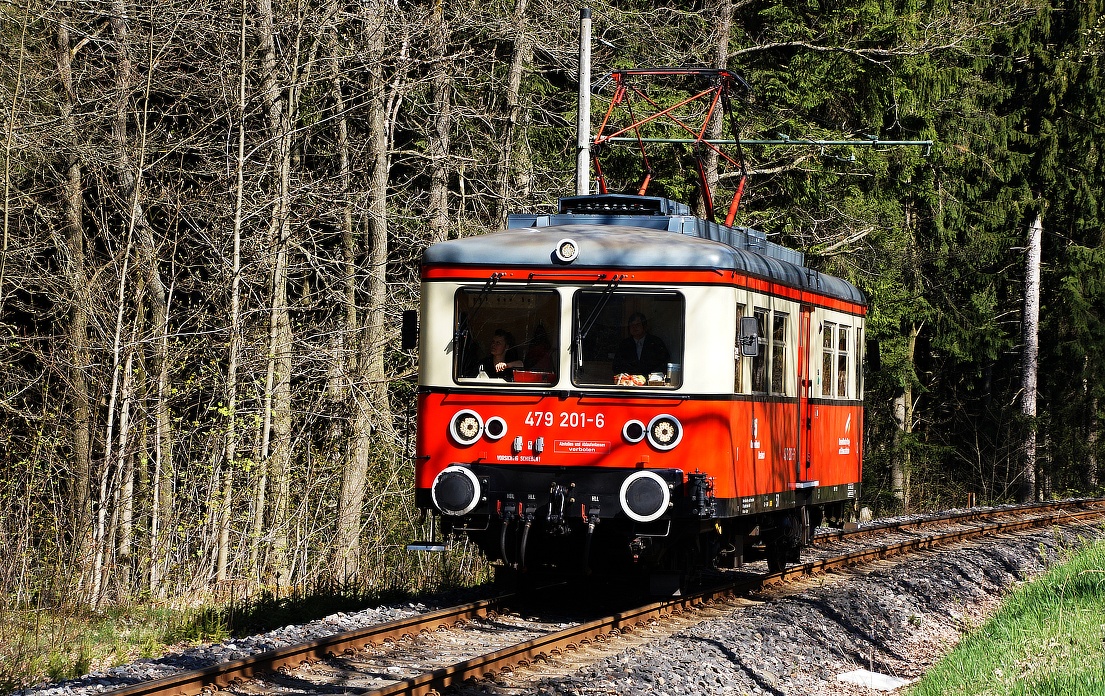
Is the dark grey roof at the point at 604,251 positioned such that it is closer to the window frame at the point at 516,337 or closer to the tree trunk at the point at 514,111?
the window frame at the point at 516,337

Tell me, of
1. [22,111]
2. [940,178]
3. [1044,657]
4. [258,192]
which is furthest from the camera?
[940,178]

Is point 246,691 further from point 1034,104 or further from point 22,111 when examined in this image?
point 1034,104

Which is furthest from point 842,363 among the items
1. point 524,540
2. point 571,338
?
point 524,540

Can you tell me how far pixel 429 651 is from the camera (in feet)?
30.8

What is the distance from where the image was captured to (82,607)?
11234 mm

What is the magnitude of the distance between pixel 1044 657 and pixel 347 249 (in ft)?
41.4

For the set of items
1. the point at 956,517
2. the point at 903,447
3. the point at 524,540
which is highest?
the point at 903,447

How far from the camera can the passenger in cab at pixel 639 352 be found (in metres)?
10.7

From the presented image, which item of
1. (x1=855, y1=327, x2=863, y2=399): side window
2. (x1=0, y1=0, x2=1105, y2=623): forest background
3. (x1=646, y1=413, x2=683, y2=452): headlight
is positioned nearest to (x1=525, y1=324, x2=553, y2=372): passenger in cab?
(x1=646, y1=413, x2=683, y2=452): headlight

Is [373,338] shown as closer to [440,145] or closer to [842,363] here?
[440,145]

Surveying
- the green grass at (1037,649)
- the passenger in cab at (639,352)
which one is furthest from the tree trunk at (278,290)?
the green grass at (1037,649)

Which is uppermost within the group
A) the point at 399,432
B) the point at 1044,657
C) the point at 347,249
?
the point at 347,249

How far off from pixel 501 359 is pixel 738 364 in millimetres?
1795

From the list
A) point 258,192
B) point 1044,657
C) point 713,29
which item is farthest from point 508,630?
point 713,29
